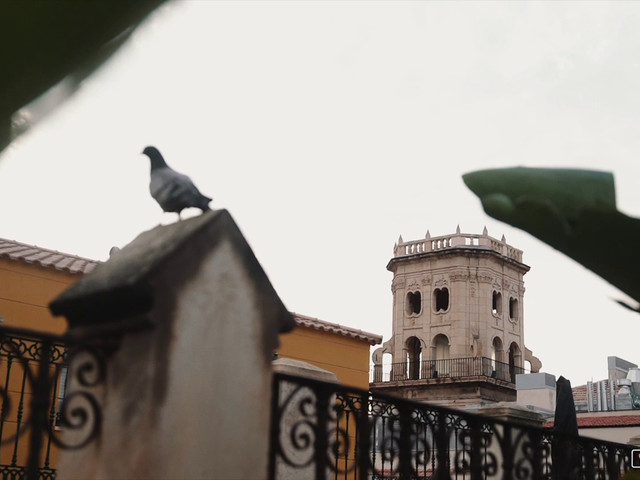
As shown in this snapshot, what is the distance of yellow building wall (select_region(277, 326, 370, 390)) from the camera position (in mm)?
16203

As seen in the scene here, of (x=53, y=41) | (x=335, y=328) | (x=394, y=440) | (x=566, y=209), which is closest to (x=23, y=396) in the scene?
(x=394, y=440)

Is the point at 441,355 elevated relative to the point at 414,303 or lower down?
lower down

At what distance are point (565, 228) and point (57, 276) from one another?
1279 centimetres

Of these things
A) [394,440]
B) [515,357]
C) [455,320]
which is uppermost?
[455,320]

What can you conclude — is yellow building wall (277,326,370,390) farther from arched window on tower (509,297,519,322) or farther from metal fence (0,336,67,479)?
arched window on tower (509,297,519,322)

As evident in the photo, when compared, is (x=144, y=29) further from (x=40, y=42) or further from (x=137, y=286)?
(x=137, y=286)

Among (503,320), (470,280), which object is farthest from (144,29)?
(503,320)

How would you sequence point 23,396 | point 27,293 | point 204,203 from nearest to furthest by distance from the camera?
point 204,203, point 23,396, point 27,293

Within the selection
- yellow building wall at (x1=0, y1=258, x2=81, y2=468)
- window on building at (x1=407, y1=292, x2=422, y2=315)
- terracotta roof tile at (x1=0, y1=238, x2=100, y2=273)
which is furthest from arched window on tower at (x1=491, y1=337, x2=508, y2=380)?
yellow building wall at (x1=0, y1=258, x2=81, y2=468)

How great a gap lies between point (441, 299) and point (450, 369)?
215 inches

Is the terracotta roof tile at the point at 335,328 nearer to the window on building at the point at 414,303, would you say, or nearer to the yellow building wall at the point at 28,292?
the yellow building wall at the point at 28,292

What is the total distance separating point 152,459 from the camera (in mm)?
2055

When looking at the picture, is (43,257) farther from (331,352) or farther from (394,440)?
(394,440)

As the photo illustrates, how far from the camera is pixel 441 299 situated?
50.1 metres
